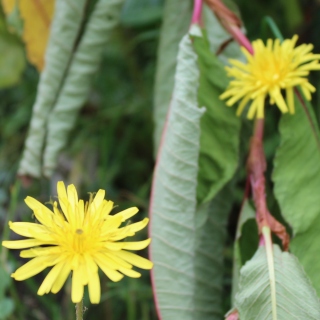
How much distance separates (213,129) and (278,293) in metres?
0.27

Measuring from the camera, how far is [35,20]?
1.26 m

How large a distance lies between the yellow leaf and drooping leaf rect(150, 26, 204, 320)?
45 centimetres

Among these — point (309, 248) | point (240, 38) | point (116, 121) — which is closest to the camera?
point (309, 248)

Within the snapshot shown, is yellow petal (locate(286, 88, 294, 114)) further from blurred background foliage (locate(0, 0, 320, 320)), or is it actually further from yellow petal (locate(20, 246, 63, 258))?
blurred background foliage (locate(0, 0, 320, 320))

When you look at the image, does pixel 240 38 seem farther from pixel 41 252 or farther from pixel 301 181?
pixel 41 252

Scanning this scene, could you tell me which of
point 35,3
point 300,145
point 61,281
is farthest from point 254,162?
point 35,3

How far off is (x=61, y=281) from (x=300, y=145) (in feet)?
1.33

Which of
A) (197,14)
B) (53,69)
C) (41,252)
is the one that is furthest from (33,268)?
(53,69)

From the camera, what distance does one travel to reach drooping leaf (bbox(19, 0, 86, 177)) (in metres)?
1.13

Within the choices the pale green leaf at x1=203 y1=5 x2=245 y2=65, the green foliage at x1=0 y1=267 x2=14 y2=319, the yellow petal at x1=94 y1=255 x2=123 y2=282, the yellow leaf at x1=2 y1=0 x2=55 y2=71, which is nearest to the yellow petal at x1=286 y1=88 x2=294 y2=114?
the pale green leaf at x1=203 y1=5 x2=245 y2=65

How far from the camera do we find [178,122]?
89cm

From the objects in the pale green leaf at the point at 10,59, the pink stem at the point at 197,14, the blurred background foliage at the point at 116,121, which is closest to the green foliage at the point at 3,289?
the blurred background foliage at the point at 116,121

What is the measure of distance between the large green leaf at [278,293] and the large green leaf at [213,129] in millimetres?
166

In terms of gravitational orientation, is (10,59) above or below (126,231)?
above
